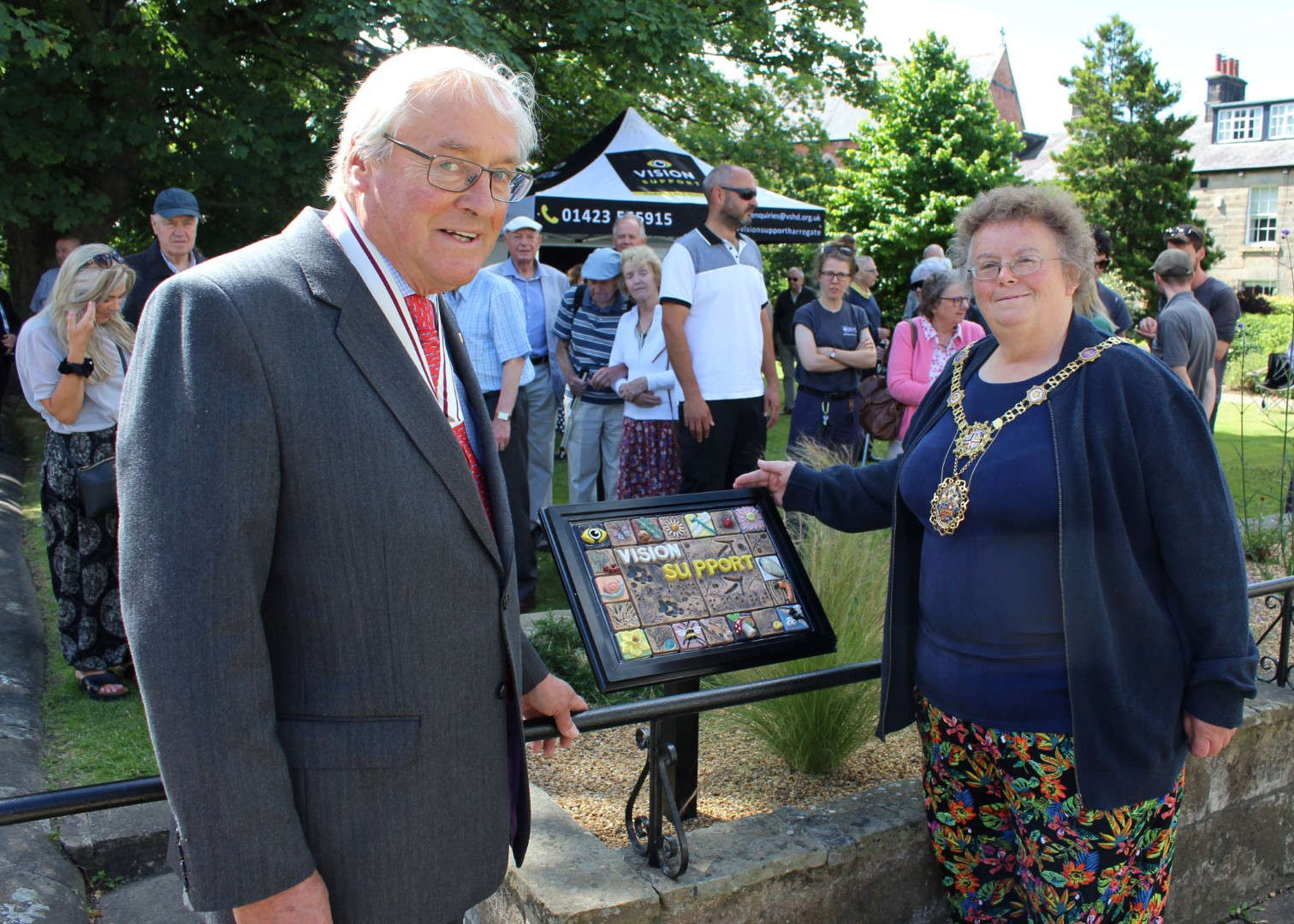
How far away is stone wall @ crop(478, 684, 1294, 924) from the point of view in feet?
7.98

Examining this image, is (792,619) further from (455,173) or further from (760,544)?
(455,173)

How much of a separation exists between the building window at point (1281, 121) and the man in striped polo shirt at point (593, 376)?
48873 millimetres

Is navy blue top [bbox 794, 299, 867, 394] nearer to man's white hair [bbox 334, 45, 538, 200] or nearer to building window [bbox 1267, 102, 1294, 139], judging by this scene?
man's white hair [bbox 334, 45, 538, 200]

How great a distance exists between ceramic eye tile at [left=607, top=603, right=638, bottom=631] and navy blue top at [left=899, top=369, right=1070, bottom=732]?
72cm

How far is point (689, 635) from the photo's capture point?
255 centimetres

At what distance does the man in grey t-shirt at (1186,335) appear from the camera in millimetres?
7473

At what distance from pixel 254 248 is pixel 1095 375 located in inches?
66.7

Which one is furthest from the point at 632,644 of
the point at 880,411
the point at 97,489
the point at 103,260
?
the point at 880,411

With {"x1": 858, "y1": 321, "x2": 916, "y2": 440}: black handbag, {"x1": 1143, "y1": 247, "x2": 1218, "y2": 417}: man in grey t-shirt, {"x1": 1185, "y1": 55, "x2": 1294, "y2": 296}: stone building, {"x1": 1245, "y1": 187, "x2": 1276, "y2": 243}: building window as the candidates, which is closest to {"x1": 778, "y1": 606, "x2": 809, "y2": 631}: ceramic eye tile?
{"x1": 858, "y1": 321, "x2": 916, "y2": 440}: black handbag

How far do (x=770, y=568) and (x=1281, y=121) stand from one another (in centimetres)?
5273

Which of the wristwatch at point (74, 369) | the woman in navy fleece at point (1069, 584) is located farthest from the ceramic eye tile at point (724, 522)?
the wristwatch at point (74, 369)

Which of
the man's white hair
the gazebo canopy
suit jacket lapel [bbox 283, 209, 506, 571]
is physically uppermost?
the gazebo canopy

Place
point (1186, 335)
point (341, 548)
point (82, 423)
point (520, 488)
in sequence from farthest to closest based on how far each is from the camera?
point (1186, 335)
point (520, 488)
point (82, 423)
point (341, 548)

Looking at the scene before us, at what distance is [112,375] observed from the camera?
4.49m
